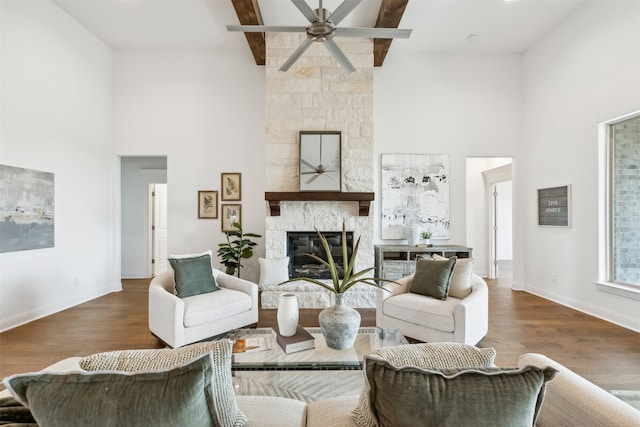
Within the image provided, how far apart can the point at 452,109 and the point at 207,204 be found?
436 centimetres

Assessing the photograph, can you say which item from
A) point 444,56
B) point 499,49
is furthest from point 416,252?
point 499,49

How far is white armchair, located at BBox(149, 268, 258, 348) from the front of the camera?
2.63 meters

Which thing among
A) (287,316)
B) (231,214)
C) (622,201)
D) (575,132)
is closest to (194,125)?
(231,214)

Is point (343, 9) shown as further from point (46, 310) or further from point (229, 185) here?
point (46, 310)

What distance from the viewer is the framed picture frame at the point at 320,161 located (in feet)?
14.2

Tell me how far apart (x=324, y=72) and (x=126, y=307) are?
13.8 feet

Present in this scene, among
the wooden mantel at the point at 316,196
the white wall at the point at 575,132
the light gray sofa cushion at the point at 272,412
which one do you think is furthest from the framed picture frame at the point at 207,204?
the white wall at the point at 575,132

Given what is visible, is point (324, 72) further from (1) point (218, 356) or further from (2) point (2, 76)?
(1) point (218, 356)

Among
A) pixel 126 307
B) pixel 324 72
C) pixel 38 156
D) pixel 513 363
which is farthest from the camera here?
pixel 324 72

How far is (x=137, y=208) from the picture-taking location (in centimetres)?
593

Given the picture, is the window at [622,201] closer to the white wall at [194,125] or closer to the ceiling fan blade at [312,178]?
the ceiling fan blade at [312,178]

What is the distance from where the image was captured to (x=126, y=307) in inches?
160

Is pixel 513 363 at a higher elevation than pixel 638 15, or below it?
below

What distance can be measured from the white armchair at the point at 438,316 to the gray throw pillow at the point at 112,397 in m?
2.18
